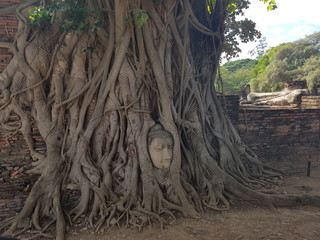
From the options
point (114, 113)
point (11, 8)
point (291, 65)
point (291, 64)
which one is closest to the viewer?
point (114, 113)

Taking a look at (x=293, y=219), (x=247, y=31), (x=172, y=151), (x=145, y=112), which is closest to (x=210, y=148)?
(x=172, y=151)

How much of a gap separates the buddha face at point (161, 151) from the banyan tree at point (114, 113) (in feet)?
0.05

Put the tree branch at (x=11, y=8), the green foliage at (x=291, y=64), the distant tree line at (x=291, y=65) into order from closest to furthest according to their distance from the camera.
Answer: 1. the tree branch at (x=11, y=8)
2. the distant tree line at (x=291, y=65)
3. the green foliage at (x=291, y=64)

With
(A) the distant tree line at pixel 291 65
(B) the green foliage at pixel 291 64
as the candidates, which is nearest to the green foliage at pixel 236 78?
(A) the distant tree line at pixel 291 65

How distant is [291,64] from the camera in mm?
19453

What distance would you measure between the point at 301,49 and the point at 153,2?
1905cm

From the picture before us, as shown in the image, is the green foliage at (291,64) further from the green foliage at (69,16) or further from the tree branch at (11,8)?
the tree branch at (11,8)

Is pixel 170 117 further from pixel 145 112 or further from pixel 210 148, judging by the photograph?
pixel 210 148

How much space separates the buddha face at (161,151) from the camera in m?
4.00

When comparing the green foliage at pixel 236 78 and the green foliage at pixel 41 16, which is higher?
the green foliage at pixel 236 78

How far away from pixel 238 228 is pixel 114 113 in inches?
93.5

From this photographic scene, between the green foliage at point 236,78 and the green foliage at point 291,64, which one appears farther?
the green foliage at point 236,78

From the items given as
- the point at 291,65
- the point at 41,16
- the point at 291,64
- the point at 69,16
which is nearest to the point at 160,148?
the point at 69,16

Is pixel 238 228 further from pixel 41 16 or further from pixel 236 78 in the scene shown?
pixel 236 78
